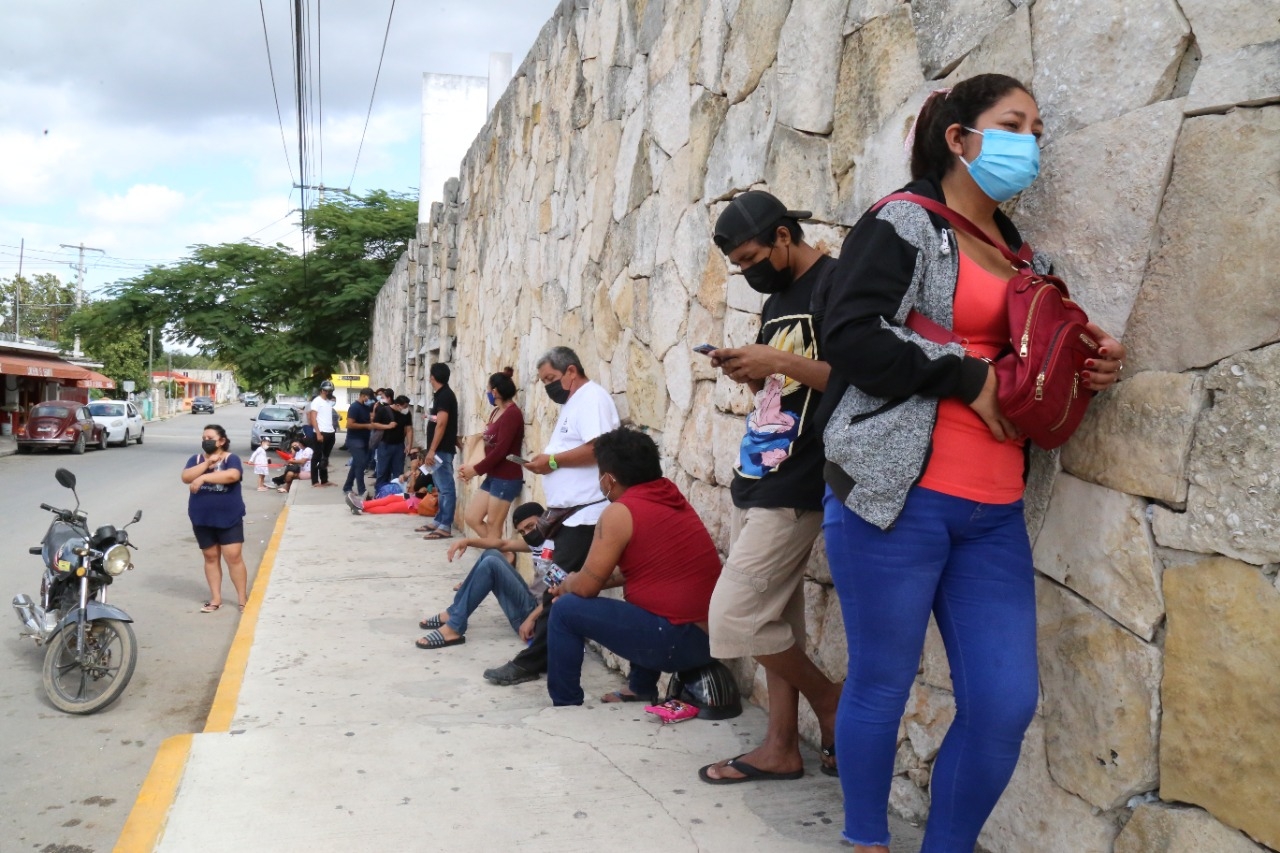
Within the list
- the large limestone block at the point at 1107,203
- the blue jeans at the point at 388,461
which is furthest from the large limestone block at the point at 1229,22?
the blue jeans at the point at 388,461

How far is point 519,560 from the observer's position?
26.6 feet

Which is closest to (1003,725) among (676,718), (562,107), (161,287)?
(676,718)

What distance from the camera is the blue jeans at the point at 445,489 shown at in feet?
34.4

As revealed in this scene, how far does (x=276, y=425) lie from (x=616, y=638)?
84.8 feet

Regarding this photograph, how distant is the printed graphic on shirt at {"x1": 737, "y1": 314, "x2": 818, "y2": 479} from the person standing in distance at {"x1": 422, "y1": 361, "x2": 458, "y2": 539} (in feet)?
24.9

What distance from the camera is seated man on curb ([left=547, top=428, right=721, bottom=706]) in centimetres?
397

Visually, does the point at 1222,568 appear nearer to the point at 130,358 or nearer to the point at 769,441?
the point at 769,441

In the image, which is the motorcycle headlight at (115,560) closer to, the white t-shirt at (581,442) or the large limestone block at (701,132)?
the white t-shirt at (581,442)

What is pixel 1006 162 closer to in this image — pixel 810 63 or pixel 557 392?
→ pixel 810 63

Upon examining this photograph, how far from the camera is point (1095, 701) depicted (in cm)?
225

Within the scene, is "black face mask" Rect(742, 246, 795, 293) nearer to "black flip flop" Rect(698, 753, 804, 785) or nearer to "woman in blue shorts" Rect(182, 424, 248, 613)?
"black flip flop" Rect(698, 753, 804, 785)

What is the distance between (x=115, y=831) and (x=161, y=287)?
2746 cm

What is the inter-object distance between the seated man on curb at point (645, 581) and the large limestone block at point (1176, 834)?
6.42 ft

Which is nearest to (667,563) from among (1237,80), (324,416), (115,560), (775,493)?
(775,493)
